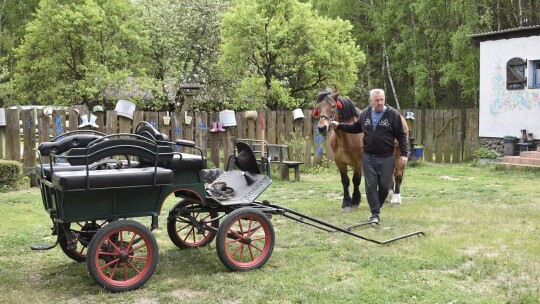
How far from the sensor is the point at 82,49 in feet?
75.7

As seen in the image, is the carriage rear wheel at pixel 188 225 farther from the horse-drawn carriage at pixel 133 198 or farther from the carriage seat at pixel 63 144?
Answer: the carriage seat at pixel 63 144

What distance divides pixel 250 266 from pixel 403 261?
5.02ft

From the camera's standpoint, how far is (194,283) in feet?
16.4

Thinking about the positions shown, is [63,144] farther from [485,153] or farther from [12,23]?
[12,23]

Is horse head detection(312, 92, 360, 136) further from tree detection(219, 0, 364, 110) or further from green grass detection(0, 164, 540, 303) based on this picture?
tree detection(219, 0, 364, 110)

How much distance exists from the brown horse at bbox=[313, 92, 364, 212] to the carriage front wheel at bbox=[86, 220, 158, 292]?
396 cm

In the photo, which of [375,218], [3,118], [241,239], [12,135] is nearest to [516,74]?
[375,218]

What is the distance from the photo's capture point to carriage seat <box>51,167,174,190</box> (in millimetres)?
4492

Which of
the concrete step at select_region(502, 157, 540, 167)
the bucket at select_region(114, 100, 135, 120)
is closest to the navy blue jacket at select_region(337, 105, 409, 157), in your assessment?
the bucket at select_region(114, 100, 135, 120)

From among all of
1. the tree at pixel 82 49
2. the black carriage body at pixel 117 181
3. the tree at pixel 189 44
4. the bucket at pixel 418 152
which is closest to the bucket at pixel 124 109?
the black carriage body at pixel 117 181

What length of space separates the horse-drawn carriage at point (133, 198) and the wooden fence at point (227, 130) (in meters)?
6.80

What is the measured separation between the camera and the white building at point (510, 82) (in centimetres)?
1533

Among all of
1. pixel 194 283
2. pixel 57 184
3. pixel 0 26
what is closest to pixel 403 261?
pixel 194 283

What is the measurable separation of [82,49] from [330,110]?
17.5 m
